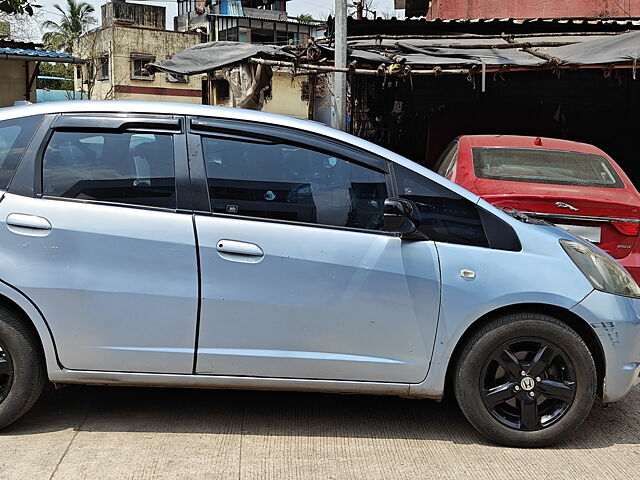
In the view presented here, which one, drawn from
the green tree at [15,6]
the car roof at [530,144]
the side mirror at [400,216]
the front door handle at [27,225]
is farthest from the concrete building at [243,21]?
the front door handle at [27,225]

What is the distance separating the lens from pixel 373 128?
15742 mm

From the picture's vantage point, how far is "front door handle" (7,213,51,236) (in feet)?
12.9

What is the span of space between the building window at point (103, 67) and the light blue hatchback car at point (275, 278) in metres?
47.1

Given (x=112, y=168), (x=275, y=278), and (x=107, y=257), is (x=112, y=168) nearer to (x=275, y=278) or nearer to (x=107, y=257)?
(x=107, y=257)

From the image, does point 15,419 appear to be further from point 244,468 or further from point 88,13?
point 88,13

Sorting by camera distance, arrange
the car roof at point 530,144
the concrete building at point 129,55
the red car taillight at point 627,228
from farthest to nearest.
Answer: the concrete building at point 129,55
the car roof at point 530,144
the red car taillight at point 627,228

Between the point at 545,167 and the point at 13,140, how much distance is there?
478 cm

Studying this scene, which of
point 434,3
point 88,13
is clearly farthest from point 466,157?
point 88,13

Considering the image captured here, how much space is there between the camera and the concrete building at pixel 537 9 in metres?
16.5

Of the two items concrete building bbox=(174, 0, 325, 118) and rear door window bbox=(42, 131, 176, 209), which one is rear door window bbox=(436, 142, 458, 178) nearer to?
rear door window bbox=(42, 131, 176, 209)

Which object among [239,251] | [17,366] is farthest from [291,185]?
[17,366]

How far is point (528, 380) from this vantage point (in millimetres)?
4094

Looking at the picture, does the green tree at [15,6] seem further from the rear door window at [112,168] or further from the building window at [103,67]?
the building window at [103,67]

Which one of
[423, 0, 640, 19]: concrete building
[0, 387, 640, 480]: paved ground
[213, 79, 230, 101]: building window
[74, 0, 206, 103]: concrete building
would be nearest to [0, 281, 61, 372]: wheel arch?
[0, 387, 640, 480]: paved ground
